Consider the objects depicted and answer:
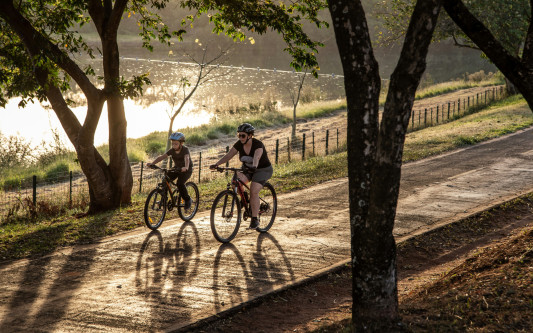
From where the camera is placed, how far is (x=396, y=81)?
546 cm

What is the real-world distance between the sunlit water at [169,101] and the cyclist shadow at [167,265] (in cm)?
1572

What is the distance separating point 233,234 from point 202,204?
3.94 metres

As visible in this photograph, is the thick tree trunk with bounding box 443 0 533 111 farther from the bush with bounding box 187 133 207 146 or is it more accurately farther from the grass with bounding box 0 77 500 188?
the bush with bounding box 187 133 207 146

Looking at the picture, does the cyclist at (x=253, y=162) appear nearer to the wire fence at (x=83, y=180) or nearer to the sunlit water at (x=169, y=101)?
the wire fence at (x=83, y=180)

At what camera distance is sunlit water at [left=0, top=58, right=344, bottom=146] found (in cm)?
3709

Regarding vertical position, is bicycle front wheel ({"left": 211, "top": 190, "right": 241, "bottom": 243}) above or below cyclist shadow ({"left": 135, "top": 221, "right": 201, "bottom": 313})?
above

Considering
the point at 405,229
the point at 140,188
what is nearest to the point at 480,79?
the point at 140,188

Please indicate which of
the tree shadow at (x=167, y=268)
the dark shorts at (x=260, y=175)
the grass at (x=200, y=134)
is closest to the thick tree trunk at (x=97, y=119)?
the tree shadow at (x=167, y=268)

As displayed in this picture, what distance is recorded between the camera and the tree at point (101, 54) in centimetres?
1269

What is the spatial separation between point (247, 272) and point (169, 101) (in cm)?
4020

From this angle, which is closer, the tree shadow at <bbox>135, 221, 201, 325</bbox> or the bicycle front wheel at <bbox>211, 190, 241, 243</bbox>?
the tree shadow at <bbox>135, 221, 201, 325</bbox>

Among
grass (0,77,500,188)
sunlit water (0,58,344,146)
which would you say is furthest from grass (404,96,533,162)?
grass (0,77,500,188)

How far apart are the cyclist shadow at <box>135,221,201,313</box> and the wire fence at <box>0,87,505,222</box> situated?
Result: 19.6 feet

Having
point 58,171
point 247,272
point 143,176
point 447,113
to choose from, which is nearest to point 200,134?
point 58,171
